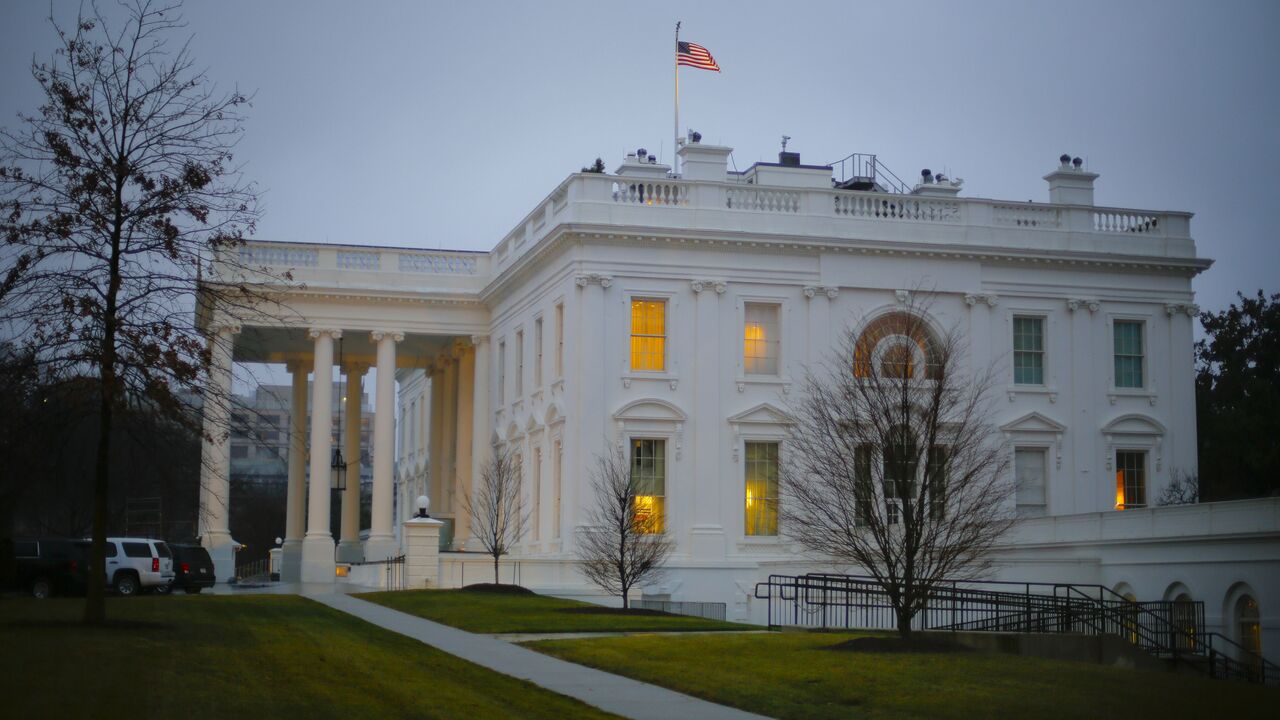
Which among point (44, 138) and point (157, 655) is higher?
point (44, 138)

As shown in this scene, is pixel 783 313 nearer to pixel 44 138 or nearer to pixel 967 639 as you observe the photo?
pixel 967 639

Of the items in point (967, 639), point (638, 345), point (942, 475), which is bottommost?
point (967, 639)

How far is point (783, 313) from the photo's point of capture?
47.2 m

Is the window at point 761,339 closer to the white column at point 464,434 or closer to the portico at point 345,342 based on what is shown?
the portico at point 345,342

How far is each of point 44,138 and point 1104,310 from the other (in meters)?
36.2

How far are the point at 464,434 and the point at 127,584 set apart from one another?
69.4 feet

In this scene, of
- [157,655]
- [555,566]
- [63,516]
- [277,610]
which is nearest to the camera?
[157,655]

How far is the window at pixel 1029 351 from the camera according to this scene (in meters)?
49.5

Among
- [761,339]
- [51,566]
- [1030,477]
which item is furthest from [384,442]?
[1030,477]

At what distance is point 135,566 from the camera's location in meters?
40.9

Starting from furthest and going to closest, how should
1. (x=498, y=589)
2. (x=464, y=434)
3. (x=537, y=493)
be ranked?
(x=464, y=434) < (x=537, y=493) < (x=498, y=589)

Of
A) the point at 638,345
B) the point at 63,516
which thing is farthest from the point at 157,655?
the point at 63,516

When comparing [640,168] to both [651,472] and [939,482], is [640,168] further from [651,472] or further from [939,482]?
[939,482]

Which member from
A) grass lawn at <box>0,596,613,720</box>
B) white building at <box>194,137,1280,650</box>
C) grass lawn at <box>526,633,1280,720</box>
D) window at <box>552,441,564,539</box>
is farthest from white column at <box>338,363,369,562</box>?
grass lawn at <box>526,633,1280,720</box>
